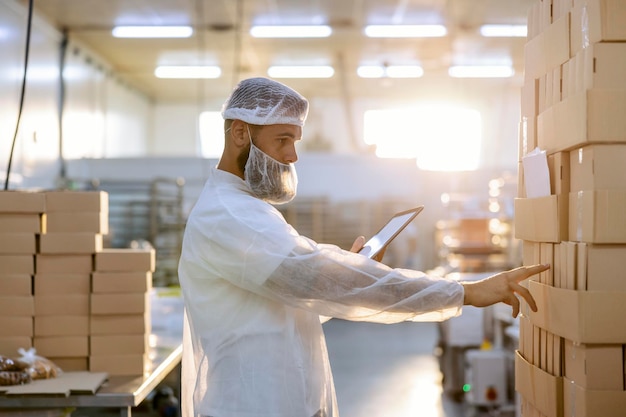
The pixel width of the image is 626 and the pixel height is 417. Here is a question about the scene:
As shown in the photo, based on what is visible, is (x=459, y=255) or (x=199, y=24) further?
(x=199, y=24)

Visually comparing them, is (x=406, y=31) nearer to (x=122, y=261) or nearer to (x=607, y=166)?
(x=122, y=261)

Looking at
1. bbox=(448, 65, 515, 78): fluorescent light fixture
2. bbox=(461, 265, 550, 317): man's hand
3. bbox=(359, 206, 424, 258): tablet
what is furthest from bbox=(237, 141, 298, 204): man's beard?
bbox=(448, 65, 515, 78): fluorescent light fixture

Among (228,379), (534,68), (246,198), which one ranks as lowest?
(228,379)

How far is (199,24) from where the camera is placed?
30.6 ft

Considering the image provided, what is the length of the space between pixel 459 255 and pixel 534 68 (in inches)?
196

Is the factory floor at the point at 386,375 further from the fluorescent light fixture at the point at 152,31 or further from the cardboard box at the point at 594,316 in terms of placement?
the fluorescent light fixture at the point at 152,31

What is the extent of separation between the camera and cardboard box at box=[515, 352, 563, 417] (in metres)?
1.69

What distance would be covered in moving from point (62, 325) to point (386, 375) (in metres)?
4.37

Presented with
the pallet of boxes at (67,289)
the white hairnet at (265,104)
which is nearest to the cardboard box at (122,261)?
the pallet of boxes at (67,289)

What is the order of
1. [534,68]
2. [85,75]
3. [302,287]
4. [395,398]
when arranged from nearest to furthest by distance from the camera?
[302,287]
[534,68]
[395,398]
[85,75]

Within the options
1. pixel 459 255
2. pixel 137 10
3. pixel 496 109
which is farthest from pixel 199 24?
pixel 496 109

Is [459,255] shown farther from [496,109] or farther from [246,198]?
[496,109]

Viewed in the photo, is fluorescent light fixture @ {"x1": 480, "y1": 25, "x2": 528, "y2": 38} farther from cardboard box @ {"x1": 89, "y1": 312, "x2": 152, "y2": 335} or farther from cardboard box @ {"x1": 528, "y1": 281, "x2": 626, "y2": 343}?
cardboard box @ {"x1": 528, "y1": 281, "x2": 626, "y2": 343}

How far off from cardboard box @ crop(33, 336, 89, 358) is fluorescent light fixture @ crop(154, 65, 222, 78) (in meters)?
9.41
